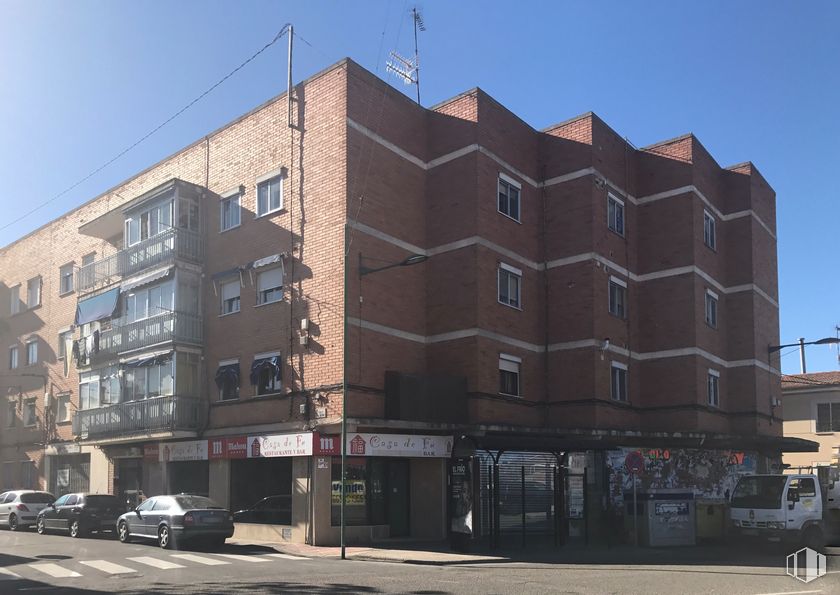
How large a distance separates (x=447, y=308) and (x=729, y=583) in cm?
1339

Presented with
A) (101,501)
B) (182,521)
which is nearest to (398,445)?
(182,521)

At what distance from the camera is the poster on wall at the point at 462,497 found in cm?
2011

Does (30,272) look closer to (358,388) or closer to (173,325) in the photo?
(173,325)

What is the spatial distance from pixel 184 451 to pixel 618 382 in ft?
50.1

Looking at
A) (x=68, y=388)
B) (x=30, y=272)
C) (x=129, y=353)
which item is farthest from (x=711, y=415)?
(x=30, y=272)

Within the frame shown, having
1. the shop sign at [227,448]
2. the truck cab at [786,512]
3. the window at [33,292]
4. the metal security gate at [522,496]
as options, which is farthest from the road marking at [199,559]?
the window at [33,292]

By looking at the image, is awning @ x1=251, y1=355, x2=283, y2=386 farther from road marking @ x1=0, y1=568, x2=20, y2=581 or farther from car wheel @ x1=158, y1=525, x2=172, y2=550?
road marking @ x1=0, y1=568, x2=20, y2=581

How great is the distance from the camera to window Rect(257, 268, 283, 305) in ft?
82.5

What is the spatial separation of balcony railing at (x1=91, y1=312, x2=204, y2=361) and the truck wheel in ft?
62.3

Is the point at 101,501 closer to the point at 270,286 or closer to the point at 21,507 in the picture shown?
the point at 21,507

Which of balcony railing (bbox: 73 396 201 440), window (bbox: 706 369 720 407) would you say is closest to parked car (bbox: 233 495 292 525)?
balcony railing (bbox: 73 396 201 440)

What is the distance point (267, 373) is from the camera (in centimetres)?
2491

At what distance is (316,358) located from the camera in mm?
23219

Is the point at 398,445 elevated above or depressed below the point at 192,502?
above
